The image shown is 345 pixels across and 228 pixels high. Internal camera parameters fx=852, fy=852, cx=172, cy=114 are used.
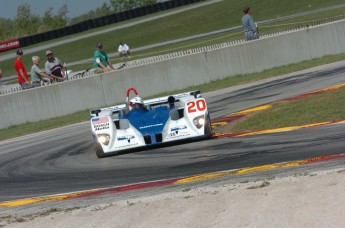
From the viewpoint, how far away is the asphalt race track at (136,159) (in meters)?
10.7

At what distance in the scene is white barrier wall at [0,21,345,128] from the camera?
22.0 metres

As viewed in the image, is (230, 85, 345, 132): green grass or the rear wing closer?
(230, 85, 345, 132): green grass

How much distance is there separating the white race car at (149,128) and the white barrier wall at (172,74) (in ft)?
28.0

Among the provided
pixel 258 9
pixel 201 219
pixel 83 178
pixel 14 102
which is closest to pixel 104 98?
pixel 14 102

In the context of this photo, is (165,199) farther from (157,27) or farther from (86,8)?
(86,8)

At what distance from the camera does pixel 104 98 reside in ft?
73.7

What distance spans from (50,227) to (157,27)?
146 ft

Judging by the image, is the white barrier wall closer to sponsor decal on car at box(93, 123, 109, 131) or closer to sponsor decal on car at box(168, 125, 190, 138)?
sponsor decal on car at box(93, 123, 109, 131)

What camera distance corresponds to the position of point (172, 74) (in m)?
23.2

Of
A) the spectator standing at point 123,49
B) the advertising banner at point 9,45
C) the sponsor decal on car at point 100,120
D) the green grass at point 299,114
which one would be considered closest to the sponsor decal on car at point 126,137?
the sponsor decal on car at point 100,120

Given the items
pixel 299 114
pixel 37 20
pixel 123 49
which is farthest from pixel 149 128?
pixel 37 20

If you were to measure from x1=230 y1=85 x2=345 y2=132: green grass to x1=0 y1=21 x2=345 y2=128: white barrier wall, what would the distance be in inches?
303

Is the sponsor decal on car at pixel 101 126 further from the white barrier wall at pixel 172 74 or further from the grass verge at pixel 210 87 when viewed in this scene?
the white barrier wall at pixel 172 74

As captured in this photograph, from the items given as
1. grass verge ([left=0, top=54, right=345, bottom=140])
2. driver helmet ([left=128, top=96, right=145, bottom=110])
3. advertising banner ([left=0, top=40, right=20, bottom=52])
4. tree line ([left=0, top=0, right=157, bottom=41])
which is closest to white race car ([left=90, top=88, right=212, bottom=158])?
driver helmet ([left=128, top=96, right=145, bottom=110])
